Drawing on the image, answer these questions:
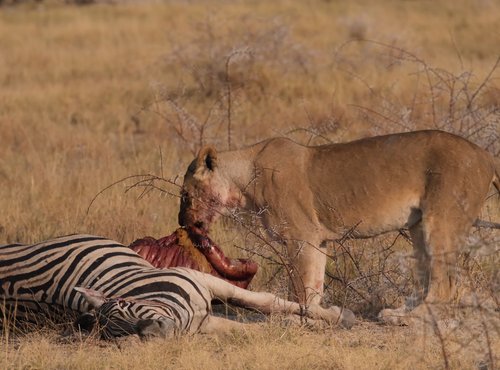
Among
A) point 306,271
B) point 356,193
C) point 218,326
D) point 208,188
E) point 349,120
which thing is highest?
point 356,193

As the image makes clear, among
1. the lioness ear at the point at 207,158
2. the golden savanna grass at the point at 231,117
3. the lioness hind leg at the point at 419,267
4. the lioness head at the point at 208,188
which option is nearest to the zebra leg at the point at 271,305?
the golden savanna grass at the point at 231,117

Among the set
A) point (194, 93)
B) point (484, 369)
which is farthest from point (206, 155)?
point (194, 93)

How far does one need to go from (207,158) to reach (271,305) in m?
1.40

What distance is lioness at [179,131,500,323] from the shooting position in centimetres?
682

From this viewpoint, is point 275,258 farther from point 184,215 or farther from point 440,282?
point 440,282

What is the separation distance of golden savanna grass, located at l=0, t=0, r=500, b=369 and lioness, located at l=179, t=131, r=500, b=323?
0.21m

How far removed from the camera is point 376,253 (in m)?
7.62

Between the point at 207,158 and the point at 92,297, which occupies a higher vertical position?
the point at 207,158

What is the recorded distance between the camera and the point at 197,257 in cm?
697

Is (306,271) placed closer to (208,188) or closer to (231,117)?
(208,188)

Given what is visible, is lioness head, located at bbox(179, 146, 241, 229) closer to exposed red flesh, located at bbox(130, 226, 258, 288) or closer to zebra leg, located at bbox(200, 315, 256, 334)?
exposed red flesh, located at bbox(130, 226, 258, 288)

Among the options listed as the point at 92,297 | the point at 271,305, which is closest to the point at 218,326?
the point at 271,305

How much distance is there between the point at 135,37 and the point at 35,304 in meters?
14.3

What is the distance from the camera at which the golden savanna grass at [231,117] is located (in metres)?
5.92
